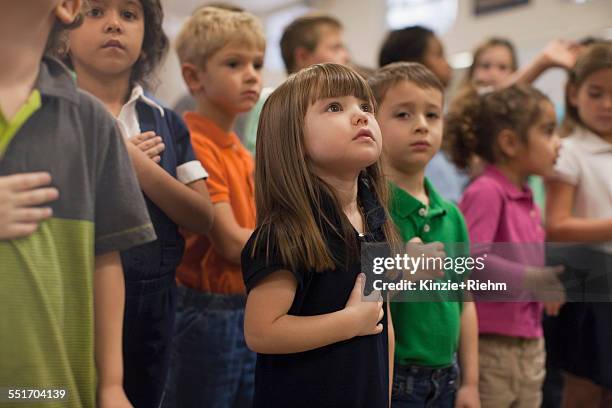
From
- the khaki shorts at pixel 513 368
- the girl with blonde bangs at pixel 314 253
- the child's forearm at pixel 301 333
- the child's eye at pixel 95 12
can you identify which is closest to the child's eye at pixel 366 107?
the girl with blonde bangs at pixel 314 253

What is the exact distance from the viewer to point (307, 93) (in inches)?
36.4

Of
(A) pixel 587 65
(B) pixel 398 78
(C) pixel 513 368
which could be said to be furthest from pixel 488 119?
(C) pixel 513 368

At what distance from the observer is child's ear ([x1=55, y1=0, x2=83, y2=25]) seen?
0.74m

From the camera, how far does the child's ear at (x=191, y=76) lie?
4.42 feet

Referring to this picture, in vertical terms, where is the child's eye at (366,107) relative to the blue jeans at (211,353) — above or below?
above

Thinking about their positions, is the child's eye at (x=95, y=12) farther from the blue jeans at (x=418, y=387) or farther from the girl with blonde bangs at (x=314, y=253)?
the blue jeans at (x=418, y=387)

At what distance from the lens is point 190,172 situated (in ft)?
3.49

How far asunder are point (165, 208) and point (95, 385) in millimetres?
313

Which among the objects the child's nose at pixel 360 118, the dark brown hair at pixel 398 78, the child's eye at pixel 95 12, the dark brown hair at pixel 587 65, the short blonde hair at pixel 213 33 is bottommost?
the child's nose at pixel 360 118

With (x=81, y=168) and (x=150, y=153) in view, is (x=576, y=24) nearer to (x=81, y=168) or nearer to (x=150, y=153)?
(x=150, y=153)

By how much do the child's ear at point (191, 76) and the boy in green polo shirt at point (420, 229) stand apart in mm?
377

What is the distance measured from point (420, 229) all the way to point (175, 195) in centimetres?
44

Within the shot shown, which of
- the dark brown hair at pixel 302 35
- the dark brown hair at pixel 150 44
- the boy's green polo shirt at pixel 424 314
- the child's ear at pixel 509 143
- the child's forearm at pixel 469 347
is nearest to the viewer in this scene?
the dark brown hair at pixel 150 44

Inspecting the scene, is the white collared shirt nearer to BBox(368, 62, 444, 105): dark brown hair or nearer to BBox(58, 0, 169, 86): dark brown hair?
BBox(58, 0, 169, 86): dark brown hair
